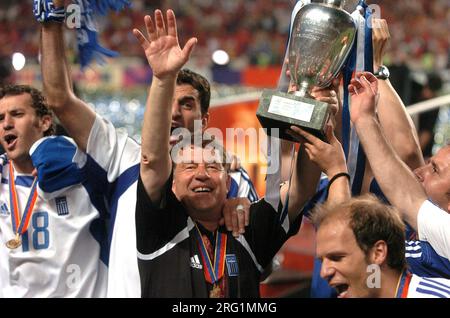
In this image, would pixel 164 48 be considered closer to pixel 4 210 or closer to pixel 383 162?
pixel 383 162

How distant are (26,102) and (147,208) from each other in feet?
3.12

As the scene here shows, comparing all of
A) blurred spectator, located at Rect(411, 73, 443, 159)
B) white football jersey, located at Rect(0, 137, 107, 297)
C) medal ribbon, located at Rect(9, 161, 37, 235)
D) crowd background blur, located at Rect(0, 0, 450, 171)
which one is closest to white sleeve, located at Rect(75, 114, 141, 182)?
white football jersey, located at Rect(0, 137, 107, 297)

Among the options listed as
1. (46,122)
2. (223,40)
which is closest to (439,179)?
(46,122)

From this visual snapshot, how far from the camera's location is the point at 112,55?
3631 millimetres

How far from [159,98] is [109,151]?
593 millimetres

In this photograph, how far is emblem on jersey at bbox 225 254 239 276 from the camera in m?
2.87

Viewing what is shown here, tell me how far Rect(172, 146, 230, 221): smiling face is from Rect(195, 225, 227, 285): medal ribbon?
9cm

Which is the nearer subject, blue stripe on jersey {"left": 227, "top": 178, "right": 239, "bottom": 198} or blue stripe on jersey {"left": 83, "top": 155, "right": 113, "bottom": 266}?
blue stripe on jersey {"left": 83, "top": 155, "right": 113, "bottom": 266}

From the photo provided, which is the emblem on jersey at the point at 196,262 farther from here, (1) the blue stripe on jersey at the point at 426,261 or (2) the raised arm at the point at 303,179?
(1) the blue stripe on jersey at the point at 426,261

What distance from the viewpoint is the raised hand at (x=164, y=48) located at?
8.80 ft

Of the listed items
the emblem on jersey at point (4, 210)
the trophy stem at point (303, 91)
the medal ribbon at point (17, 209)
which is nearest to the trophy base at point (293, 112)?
the trophy stem at point (303, 91)

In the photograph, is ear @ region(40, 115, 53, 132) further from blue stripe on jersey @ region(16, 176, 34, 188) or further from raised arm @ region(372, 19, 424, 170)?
raised arm @ region(372, 19, 424, 170)

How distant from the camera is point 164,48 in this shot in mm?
2729

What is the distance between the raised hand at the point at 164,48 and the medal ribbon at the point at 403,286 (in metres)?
0.97
